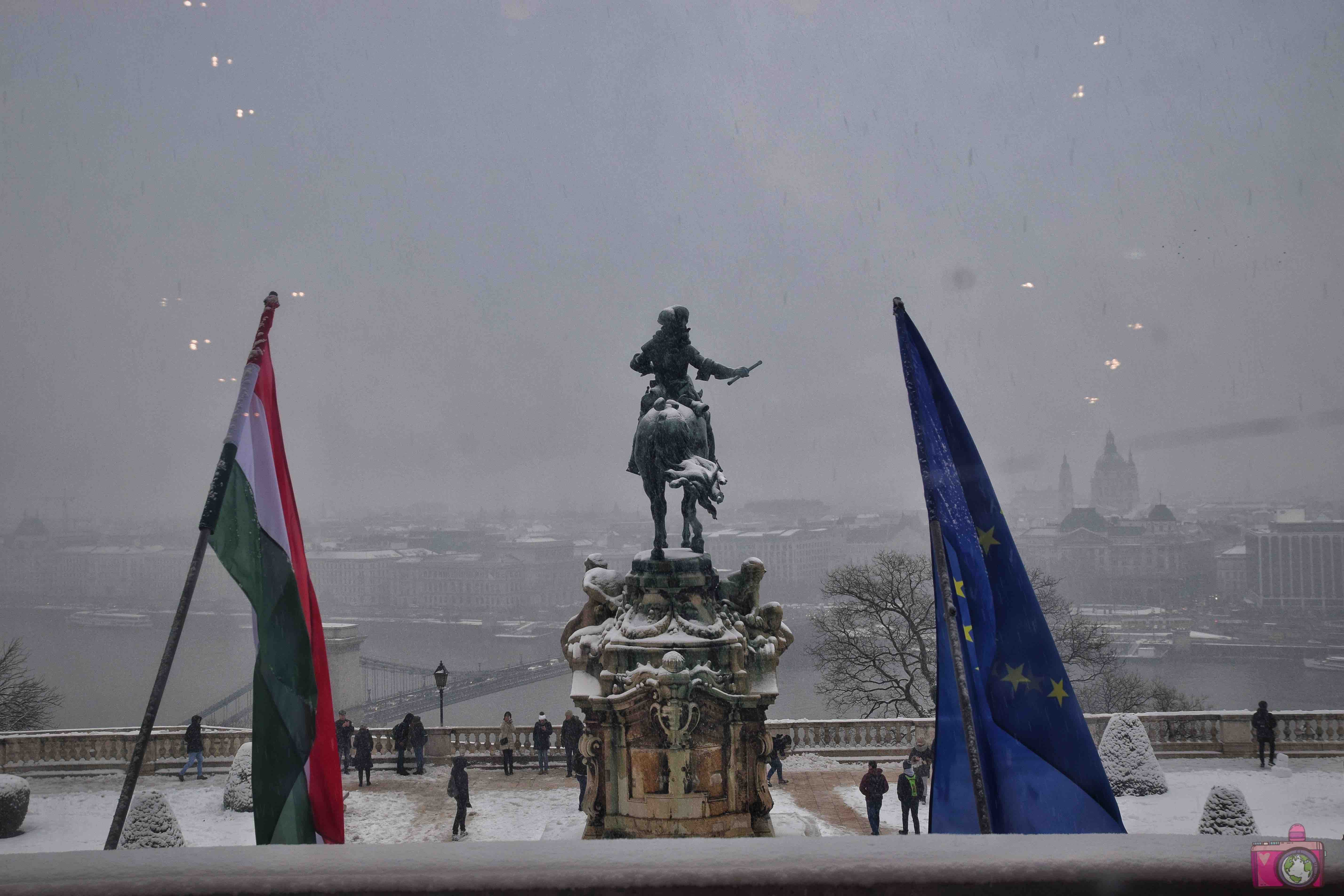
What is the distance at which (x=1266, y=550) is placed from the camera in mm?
71938

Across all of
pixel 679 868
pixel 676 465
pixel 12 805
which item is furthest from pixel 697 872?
pixel 12 805

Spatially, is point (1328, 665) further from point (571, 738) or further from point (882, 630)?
point (571, 738)

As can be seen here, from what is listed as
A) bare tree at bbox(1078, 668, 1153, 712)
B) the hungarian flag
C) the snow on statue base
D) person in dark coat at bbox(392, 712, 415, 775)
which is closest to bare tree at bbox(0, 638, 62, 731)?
person in dark coat at bbox(392, 712, 415, 775)

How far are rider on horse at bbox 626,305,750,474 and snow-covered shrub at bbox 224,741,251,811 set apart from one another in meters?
10.1

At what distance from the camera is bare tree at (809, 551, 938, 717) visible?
2533 cm

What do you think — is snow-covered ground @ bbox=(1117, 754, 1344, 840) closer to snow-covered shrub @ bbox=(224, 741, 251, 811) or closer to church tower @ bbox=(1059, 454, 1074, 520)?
snow-covered shrub @ bbox=(224, 741, 251, 811)

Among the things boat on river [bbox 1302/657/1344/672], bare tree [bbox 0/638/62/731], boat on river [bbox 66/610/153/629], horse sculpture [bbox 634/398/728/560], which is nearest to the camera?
horse sculpture [bbox 634/398/728/560]

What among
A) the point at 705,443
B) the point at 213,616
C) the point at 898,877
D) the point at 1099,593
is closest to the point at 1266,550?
the point at 1099,593

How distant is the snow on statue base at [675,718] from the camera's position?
773cm

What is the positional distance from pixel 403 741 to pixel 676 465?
36.4 ft

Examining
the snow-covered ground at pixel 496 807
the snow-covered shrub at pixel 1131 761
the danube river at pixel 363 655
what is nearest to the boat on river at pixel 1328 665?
the danube river at pixel 363 655

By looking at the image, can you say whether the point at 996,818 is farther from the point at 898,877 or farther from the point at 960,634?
the point at 898,877

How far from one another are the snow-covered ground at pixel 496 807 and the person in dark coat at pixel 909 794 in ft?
2.85

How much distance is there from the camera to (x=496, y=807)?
14750 millimetres
